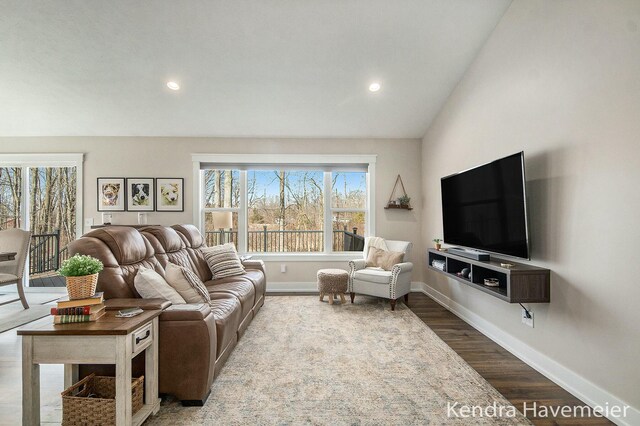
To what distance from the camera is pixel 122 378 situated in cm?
156

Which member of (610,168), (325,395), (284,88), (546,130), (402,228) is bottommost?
(325,395)

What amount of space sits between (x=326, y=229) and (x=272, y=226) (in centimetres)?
90

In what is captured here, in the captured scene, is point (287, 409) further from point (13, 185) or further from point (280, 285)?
A: point (13, 185)

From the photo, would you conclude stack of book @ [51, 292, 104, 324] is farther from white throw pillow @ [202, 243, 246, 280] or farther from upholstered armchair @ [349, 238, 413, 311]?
upholstered armchair @ [349, 238, 413, 311]

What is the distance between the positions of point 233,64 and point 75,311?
9.58ft

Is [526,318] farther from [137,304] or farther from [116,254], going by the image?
[116,254]

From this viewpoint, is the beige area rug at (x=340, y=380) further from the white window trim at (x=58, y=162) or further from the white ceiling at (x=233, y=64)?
the white window trim at (x=58, y=162)

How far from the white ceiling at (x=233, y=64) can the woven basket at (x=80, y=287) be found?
8.35 feet

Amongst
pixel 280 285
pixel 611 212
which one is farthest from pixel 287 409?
pixel 280 285

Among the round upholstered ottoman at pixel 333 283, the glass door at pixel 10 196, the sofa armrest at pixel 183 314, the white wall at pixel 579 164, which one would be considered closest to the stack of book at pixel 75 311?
the sofa armrest at pixel 183 314

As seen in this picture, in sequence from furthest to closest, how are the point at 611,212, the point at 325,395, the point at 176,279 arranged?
the point at 176,279
the point at 325,395
the point at 611,212

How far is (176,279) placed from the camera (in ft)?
7.95

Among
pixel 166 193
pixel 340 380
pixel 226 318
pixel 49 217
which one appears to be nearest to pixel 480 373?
pixel 340 380

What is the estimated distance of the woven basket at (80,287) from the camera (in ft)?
5.52
